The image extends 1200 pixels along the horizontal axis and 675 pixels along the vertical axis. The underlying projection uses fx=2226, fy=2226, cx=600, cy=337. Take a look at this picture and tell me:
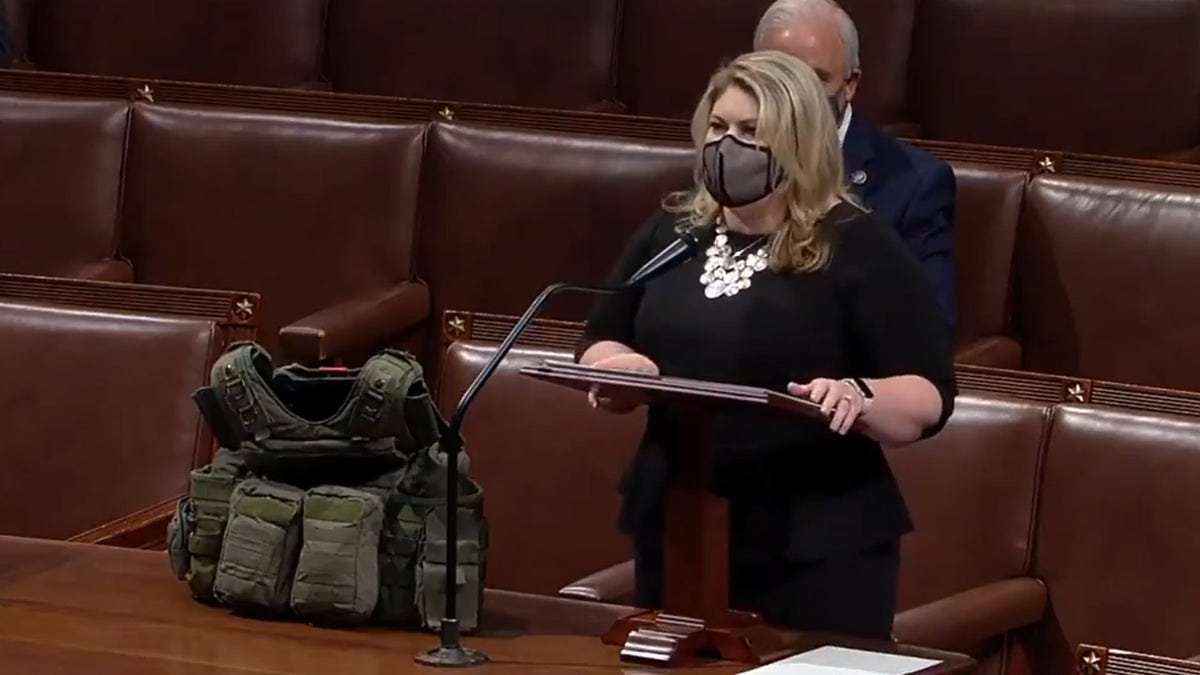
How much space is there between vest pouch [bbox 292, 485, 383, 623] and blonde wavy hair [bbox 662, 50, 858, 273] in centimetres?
26

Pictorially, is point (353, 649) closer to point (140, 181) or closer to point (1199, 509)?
point (1199, 509)

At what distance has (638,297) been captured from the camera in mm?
1253

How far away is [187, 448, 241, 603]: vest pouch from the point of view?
1.16 m

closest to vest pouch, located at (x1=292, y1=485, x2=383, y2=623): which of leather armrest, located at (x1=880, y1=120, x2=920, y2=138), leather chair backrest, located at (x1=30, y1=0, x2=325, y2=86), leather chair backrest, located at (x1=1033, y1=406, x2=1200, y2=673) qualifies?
leather chair backrest, located at (x1=1033, y1=406, x2=1200, y2=673)

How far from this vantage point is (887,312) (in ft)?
3.85

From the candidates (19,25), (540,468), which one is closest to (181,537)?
(540,468)

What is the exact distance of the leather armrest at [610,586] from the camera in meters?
1.40

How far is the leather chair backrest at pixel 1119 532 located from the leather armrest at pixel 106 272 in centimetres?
90

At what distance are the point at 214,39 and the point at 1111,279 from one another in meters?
1.02

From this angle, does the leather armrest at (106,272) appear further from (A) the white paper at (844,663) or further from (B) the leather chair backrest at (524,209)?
(A) the white paper at (844,663)

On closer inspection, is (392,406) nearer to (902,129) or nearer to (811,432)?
(811,432)

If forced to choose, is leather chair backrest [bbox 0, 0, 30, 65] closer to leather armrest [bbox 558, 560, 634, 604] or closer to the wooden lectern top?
leather armrest [bbox 558, 560, 634, 604]

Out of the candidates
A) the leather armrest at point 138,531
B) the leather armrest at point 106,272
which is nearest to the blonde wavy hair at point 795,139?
the leather armrest at point 138,531

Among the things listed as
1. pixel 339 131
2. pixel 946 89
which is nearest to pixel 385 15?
pixel 339 131
